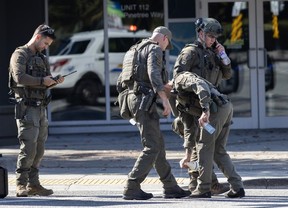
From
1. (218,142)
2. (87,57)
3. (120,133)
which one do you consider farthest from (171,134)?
(218,142)

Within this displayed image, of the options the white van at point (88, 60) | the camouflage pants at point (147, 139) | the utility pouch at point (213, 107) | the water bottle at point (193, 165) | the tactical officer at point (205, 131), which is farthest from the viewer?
the white van at point (88, 60)

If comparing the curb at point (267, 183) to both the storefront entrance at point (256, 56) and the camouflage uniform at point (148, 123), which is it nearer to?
the camouflage uniform at point (148, 123)

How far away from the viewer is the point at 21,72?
10141 millimetres

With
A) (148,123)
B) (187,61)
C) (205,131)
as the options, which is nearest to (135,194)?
(148,123)

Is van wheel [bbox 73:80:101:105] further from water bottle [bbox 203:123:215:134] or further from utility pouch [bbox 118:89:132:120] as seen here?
water bottle [bbox 203:123:215:134]

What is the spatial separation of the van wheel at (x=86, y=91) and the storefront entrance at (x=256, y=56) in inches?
102

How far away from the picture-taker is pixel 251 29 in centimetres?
1702

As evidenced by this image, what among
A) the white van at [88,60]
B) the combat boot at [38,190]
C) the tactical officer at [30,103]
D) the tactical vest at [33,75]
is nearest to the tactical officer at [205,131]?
the tactical officer at [30,103]

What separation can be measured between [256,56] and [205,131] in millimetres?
7618

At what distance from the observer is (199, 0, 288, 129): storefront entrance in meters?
17.0

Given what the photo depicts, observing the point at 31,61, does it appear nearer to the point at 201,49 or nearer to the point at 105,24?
the point at 201,49

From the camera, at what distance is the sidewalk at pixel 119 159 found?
11484mm

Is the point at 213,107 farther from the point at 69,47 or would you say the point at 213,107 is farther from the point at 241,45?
the point at 69,47

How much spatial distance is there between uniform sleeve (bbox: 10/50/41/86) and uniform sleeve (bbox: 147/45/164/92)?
4.56 feet
